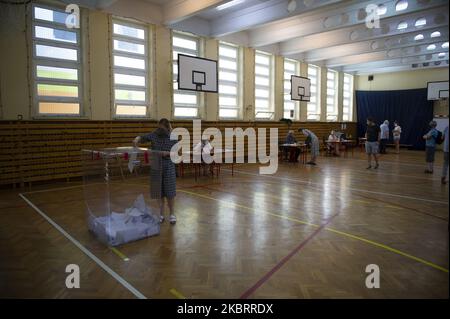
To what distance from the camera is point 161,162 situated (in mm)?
4523

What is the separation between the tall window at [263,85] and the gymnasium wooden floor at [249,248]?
24.7 feet

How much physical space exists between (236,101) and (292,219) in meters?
8.53

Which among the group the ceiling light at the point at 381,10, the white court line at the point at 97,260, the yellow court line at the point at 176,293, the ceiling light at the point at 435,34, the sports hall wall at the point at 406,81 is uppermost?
the ceiling light at the point at 435,34

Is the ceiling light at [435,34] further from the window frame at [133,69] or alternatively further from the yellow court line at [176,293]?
the yellow court line at [176,293]

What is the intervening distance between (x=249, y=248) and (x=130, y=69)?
745 centimetres

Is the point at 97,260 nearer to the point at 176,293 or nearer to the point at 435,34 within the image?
the point at 176,293

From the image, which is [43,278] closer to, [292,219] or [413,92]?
[292,219]

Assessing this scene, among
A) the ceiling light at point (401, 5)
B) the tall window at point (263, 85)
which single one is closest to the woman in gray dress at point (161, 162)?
the ceiling light at point (401, 5)

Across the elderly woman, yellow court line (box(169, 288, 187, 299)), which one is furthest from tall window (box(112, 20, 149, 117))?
yellow court line (box(169, 288, 187, 299))

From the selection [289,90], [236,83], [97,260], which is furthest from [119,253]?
[289,90]

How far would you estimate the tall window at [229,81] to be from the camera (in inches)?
477

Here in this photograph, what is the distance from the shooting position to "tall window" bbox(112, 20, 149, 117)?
9.23 m

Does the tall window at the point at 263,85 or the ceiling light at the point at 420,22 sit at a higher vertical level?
the ceiling light at the point at 420,22

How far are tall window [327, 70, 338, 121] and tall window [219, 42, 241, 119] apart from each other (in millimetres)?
7607
